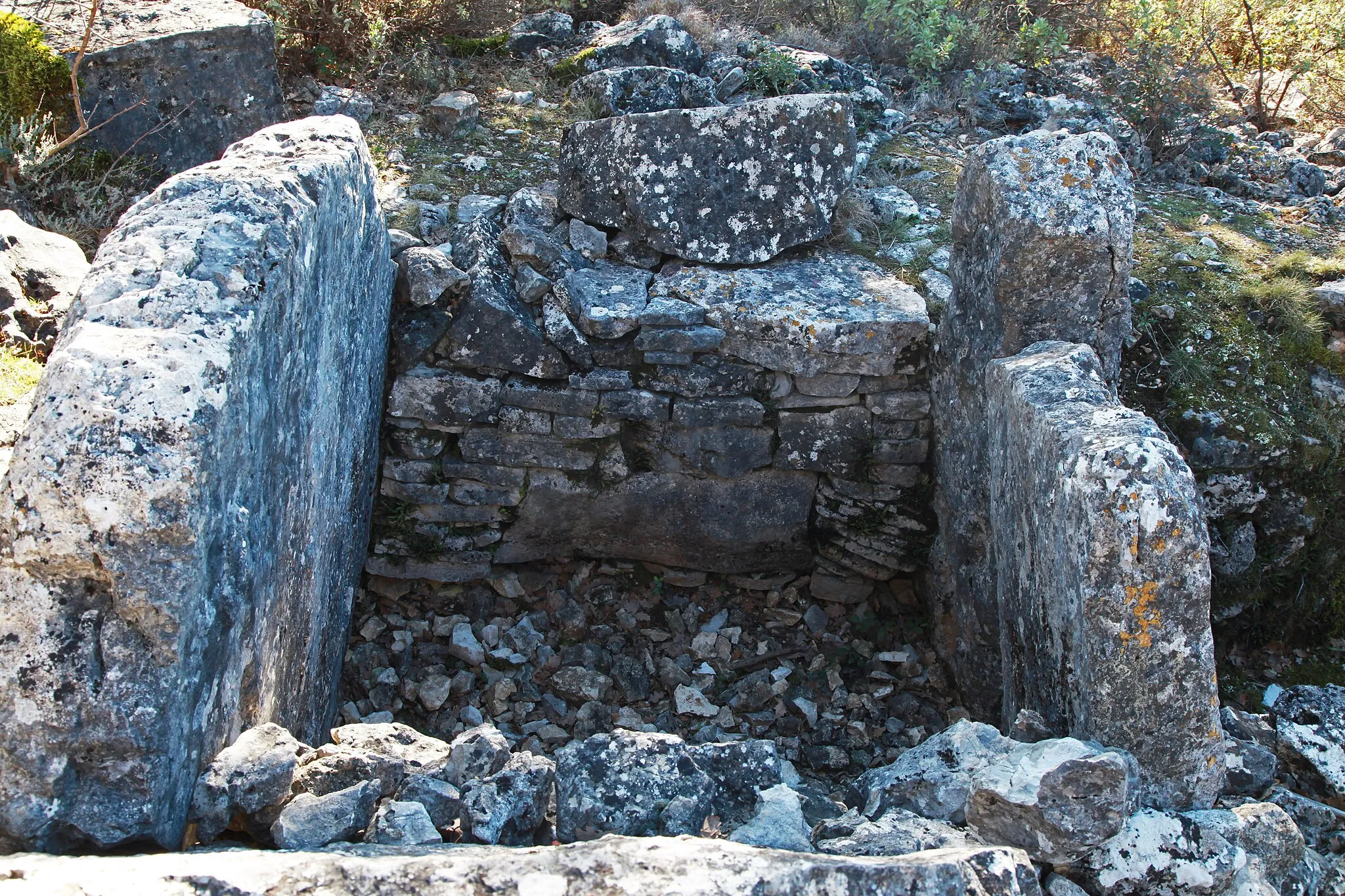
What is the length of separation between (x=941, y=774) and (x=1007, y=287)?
1785 mm

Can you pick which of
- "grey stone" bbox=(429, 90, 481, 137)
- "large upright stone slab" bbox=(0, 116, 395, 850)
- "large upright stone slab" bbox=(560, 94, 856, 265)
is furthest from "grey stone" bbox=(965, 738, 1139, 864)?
"grey stone" bbox=(429, 90, 481, 137)

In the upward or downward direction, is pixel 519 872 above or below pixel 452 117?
below

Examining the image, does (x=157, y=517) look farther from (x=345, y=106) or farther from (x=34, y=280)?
(x=345, y=106)

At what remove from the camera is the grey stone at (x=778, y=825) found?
2.43m

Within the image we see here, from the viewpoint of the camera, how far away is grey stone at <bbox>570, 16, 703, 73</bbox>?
19.6ft

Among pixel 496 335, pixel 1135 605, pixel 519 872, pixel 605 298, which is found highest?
pixel 605 298

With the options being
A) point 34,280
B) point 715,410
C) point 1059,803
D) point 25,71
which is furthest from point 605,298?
point 25,71

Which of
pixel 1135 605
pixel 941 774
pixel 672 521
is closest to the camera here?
pixel 1135 605

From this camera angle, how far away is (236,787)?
90.3 inches

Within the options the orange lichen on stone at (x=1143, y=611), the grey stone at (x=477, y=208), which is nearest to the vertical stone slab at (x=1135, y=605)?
the orange lichen on stone at (x=1143, y=611)

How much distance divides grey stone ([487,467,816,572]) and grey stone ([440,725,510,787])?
6.68 ft

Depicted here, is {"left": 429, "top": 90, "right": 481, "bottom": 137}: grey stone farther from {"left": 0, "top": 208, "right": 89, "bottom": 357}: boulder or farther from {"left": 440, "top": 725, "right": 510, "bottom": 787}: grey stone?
{"left": 440, "top": 725, "right": 510, "bottom": 787}: grey stone

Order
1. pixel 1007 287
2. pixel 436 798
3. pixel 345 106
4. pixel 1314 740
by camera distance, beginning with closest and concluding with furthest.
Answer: pixel 436 798, pixel 1314 740, pixel 1007 287, pixel 345 106

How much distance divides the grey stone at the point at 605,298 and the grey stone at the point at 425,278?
425 millimetres
